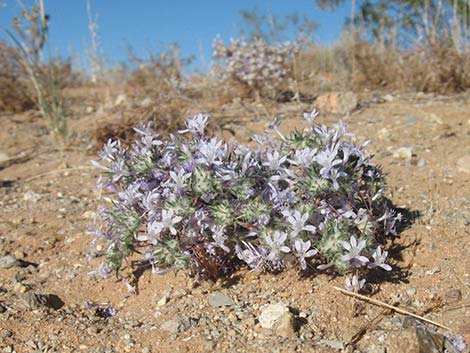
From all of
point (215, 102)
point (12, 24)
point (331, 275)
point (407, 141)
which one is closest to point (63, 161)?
point (12, 24)

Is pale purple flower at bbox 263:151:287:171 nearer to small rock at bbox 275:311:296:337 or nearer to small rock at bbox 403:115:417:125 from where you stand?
small rock at bbox 275:311:296:337

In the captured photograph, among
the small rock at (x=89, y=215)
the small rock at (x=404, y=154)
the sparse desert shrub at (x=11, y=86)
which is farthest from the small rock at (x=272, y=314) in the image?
the sparse desert shrub at (x=11, y=86)

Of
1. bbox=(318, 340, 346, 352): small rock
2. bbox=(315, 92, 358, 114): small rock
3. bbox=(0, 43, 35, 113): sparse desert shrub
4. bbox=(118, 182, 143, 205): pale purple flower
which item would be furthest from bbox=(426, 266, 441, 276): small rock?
bbox=(0, 43, 35, 113): sparse desert shrub

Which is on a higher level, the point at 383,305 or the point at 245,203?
the point at 245,203

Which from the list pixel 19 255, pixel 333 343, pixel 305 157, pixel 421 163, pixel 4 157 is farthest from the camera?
pixel 4 157

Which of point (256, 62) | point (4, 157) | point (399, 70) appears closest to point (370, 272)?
point (4, 157)

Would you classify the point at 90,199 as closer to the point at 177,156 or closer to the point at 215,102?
the point at 177,156

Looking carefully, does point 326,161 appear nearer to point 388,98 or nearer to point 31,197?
point 31,197

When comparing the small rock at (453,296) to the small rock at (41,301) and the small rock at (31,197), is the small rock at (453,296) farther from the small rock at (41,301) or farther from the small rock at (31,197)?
the small rock at (31,197)
